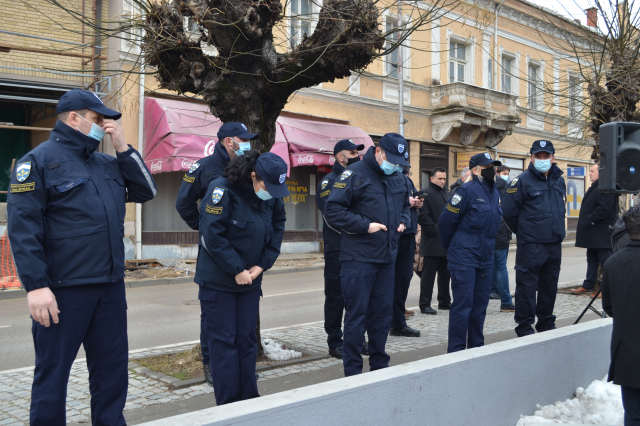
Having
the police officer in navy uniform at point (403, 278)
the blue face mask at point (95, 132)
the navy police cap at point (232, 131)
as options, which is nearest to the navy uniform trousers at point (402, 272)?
the police officer in navy uniform at point (403, 278)

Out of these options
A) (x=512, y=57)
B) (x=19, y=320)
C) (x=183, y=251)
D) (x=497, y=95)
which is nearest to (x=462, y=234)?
(x=19, y=320)

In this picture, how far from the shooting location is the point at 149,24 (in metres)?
5.76

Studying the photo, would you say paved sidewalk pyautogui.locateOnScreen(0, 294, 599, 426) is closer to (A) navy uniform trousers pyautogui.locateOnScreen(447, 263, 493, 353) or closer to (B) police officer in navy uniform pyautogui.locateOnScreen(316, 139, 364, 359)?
(B) police officer in navy uniform pyautogui.locateOnScreen(316, 139, 364, 359)

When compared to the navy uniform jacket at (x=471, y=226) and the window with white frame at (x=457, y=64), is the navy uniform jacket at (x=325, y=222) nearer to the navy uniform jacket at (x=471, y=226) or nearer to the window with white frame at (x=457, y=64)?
the navy uniform jacket at (x=471, y=226)

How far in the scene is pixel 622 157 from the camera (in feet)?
17.7

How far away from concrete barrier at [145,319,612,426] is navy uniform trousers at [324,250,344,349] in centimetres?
226

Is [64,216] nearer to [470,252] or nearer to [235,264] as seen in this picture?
[235,264]

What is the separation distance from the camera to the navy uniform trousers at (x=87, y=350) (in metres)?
3.29

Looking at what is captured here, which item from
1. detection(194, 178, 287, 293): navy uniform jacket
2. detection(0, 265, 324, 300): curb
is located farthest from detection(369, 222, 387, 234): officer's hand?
detection(0, 265, 324, 300): curb

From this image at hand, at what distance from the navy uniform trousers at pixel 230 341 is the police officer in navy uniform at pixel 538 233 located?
12.4ft

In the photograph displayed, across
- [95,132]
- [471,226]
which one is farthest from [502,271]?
[95,132]

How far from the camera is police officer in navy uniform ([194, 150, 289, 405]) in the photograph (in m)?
4.00

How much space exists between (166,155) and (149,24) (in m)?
9.70

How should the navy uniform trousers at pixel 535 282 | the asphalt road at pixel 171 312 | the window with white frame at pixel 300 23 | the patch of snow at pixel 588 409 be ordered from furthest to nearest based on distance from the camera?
1. the asphalt road at pixel 171 312
2. the navy uniform trousers at pixel 535 282
3. the window with white frame at pixel 300 23
4. the patch of snow at pixel 588 409
